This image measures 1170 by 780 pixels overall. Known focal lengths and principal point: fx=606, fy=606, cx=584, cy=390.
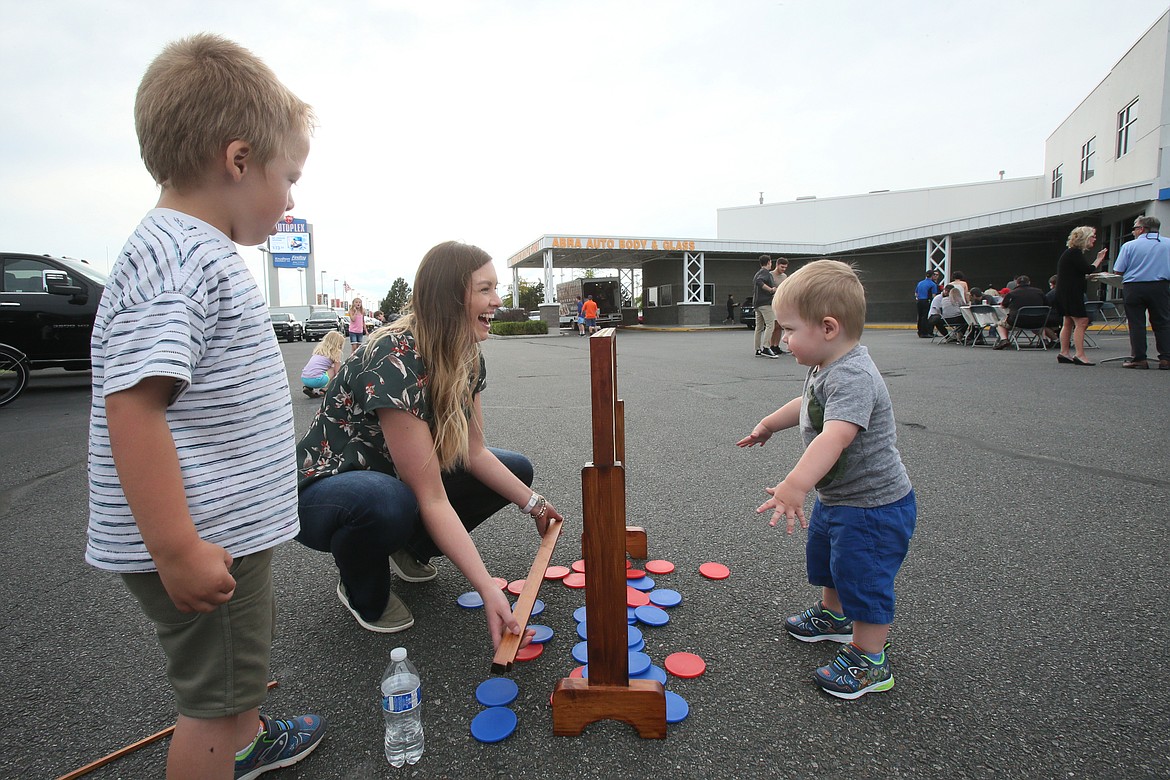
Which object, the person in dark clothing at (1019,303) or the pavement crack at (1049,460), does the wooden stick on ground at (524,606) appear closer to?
the pavement crack at (1049,460)

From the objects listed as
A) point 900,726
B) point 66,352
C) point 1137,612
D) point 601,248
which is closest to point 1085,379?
point 1137,612

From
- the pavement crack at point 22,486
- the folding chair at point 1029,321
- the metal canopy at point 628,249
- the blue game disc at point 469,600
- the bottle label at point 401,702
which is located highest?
the metal canopy at point 628,249

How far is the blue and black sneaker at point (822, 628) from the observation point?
7.06ft

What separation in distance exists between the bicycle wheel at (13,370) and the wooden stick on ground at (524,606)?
9003 millimetres

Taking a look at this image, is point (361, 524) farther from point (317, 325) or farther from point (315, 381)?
point (317, 325)

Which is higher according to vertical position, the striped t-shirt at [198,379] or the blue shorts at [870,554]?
the striped t-shirt at [198,379]

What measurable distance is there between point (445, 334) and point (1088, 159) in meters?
30.5

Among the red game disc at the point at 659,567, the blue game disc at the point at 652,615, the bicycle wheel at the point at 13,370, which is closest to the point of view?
the blue game disc at the point at 652,615

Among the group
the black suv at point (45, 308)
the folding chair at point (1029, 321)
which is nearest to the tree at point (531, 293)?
the folding chair at point (1029, 321)

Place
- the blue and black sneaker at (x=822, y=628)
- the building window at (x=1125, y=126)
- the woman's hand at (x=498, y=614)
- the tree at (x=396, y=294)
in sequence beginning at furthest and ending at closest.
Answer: the tree at (x=396, y=294) < the building window at (x=1125, y=126) < the blue and black sneaker at (x=822, y=628) < the woman's hand at (x=498, y=614)

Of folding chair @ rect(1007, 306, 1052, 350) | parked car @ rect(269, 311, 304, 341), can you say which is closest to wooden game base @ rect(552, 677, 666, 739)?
folding chair @ rect(1007, 306, 1052, 350)

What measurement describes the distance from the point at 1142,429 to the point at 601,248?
2459 centimetres

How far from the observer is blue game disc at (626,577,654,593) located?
2.56 metres

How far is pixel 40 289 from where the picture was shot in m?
8.67
